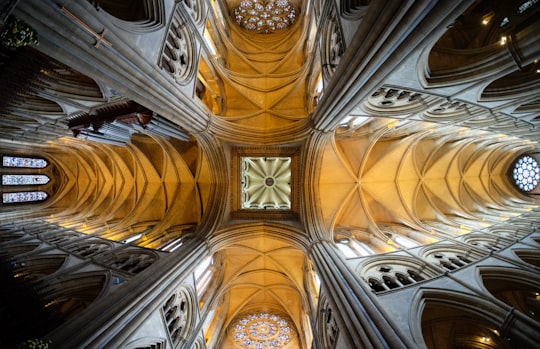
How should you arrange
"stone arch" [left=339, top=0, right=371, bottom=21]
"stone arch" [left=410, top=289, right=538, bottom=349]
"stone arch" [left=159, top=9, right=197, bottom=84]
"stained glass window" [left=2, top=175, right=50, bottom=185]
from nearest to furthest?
"stone arch" [left=410, top=289, right=538, bottom=349], "stone arch" [left=339, top=0, right=371, bottom=21], "stone arch" [left=159, top=9, right=197, bottom=84], "stained glass window" [left=2, top=175, right=50, bottom=185]

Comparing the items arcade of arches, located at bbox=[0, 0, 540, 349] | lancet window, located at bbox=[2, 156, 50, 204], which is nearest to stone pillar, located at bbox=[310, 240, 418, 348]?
arcade of arches, located at bbox=[0, 0, 540, 349]

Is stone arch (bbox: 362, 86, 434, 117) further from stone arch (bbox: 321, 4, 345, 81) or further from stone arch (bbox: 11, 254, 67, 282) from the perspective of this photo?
stone arch (bbox: 11, 254, 67, 282)

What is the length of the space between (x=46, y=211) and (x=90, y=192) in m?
2.40

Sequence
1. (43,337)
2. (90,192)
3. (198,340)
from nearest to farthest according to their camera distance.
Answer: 1. (43,337)
2. (198,340)
3. (90,192)

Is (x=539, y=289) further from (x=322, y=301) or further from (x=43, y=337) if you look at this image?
(x=43, y=337)

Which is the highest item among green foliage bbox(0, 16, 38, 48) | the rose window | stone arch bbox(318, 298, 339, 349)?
green foliage bbox(0, 16, 38, 48)

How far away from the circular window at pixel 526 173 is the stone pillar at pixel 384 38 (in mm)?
13141

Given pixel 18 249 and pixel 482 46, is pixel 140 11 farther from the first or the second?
pixel 482 46

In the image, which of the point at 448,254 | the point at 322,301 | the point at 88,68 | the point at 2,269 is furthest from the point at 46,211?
the point at 448,254

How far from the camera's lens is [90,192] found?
16.1 metres

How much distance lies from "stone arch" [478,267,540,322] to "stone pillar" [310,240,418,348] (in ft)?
11.5

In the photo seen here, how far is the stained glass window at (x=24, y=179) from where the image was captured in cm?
1315

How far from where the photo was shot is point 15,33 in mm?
3033

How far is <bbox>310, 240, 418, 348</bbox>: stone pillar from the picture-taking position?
440 cm
